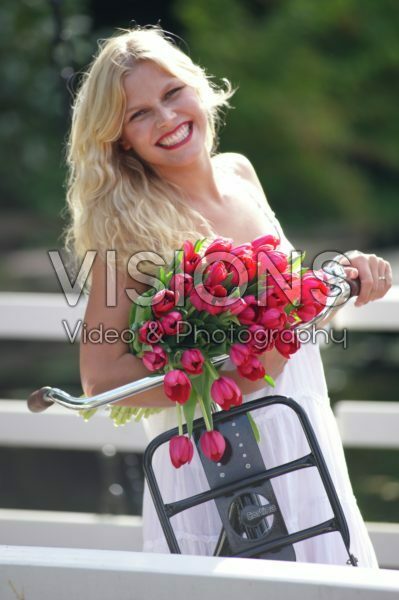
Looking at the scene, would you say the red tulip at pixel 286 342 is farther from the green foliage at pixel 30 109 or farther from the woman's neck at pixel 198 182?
the green foliage at pixel 30 109

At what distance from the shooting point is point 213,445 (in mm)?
2266

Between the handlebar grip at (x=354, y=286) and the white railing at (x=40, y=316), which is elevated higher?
the white railing at (x=40, y=316)

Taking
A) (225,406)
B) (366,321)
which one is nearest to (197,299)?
(225,406)

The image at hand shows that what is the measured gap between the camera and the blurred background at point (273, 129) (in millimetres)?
8328

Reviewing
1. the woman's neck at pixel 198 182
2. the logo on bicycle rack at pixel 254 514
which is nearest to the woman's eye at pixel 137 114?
the woman's neck at pixel 198 182

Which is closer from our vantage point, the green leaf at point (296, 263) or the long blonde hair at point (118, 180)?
the green leaf at point (296, 263)

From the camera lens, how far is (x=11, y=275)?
10.2 meters

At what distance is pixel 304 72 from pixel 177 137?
21.8ft

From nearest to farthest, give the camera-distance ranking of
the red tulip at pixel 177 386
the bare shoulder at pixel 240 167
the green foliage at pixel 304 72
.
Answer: the red tulip at pixel 177 386, the bare shoulder at pixel 240 167, the green foliage at pixel 304 72

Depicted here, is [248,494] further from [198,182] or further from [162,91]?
[162,91]

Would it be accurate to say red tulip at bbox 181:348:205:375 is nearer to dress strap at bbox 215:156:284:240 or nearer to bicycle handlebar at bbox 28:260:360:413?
bicycle handlebar at bbox 28:260:360:413

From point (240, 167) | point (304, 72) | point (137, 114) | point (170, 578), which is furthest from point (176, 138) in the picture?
point (304, 72)

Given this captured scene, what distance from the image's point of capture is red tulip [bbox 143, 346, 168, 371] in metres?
2.22

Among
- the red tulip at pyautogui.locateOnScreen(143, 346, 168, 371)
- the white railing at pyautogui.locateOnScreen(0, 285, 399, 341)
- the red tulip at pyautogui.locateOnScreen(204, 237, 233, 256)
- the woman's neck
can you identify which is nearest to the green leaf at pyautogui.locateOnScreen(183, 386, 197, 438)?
the red tulip at pyautogui.locateOnScreen(143, 346, 168, 371)
